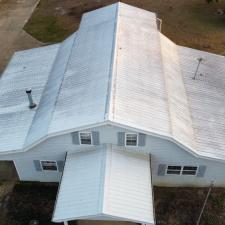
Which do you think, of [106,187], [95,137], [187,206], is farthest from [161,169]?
[106,187]

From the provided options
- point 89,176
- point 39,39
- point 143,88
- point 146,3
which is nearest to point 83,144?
point 89,176

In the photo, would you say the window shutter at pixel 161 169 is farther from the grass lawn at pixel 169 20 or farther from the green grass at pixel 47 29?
the green grass at pixel 47 29

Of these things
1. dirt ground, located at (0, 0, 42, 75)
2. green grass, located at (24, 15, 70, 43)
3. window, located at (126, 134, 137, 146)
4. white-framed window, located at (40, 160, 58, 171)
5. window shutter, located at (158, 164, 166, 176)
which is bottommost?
green grass, located at (24, 15, 70, 43)

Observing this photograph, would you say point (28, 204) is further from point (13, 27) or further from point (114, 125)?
point (13, 27)

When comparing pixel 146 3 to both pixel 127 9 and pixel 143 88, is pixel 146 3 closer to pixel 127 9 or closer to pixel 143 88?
pixel 127 9

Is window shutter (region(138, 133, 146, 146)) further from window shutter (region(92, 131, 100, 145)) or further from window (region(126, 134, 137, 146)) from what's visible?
window shutter (region(92, 131, 100, 145))

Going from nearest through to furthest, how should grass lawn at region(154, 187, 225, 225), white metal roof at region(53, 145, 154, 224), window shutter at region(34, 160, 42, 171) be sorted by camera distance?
white metal roof at region(53, 145, 154, 224) < grass lawn at region(154, 187, 225, 225) < window shutter at region(34, 160, 42, 171)

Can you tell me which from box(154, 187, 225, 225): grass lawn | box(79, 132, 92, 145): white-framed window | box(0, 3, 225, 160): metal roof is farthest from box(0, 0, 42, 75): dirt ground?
box(154, 187, 225, 225): grass lawn
